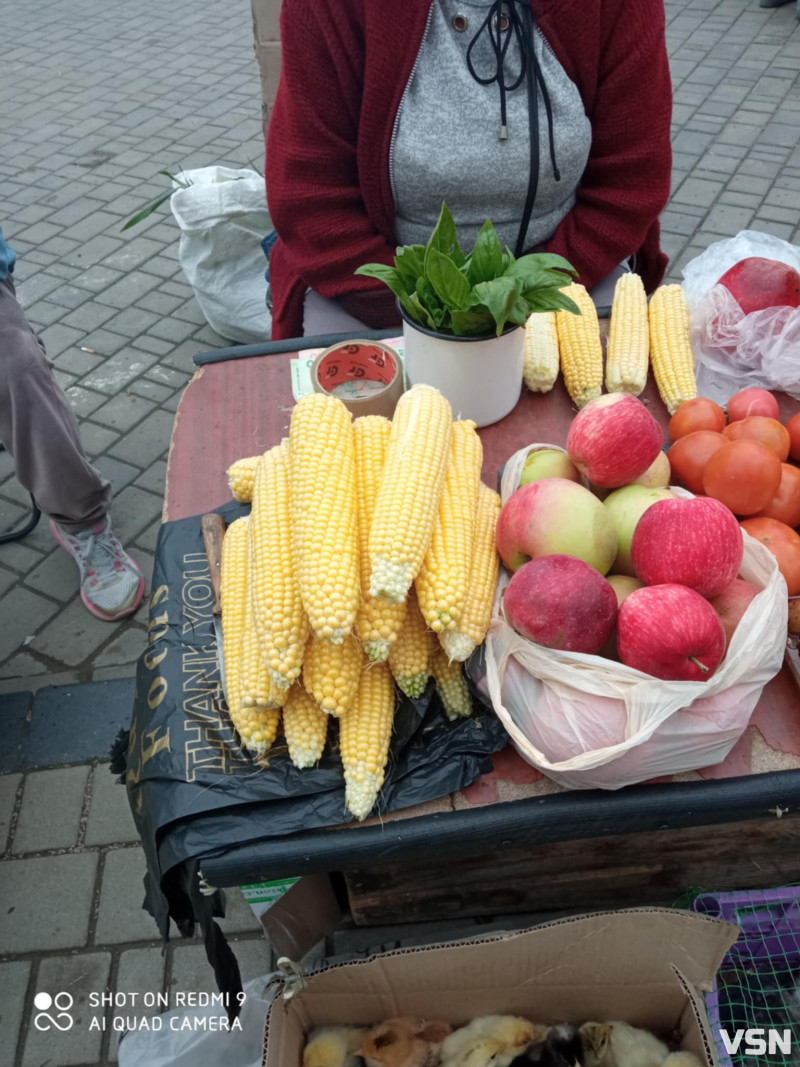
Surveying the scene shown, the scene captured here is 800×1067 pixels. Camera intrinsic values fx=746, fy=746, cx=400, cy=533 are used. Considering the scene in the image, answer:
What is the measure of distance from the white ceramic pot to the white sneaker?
5.33 ft

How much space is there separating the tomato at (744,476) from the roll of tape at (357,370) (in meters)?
Answer: 0.74

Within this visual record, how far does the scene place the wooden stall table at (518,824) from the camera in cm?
128

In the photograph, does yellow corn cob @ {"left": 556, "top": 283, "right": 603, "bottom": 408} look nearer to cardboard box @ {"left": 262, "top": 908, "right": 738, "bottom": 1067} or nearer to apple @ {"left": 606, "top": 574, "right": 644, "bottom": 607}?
apple @ {"left": 606, "top": 574, "right": 644, "bottom": 607}

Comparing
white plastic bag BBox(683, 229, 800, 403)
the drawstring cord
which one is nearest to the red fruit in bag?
white plastic bag BBox(683, 229, 800, 403)

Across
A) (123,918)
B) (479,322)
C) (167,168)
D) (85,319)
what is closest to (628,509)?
(479,322)

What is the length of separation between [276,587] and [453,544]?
318 millimetres

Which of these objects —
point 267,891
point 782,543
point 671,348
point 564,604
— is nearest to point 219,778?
point 267,891

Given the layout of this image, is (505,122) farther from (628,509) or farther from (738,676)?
(738,676)

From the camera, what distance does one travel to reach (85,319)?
4383mm

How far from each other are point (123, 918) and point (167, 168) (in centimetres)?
519

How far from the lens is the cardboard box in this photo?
4.77 feet

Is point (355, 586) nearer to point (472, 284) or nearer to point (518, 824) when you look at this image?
point (518, 824)

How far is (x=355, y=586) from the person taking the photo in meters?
1.19

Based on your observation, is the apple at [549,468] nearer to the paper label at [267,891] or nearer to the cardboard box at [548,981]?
the cardboard box at [548,981]
